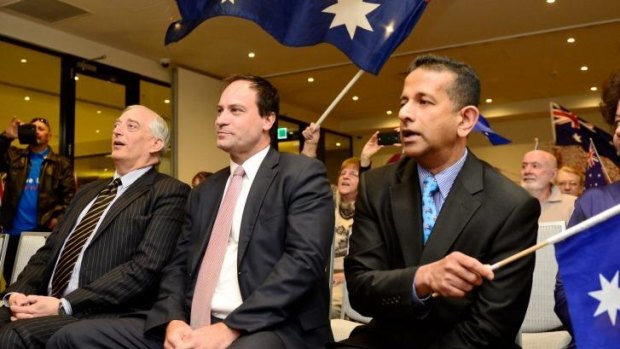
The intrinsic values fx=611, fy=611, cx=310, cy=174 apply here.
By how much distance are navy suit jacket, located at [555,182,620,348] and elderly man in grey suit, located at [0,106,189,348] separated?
1.40m

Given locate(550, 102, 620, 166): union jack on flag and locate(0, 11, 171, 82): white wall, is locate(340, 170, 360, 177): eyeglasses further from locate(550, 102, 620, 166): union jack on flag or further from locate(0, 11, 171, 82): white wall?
locate(0, 11, 171, 82): white wall

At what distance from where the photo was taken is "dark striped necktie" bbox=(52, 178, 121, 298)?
2.43m

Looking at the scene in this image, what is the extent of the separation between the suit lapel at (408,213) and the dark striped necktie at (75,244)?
1339mm

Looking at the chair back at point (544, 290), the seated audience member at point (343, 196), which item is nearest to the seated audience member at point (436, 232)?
the chair back at point (544, 290)

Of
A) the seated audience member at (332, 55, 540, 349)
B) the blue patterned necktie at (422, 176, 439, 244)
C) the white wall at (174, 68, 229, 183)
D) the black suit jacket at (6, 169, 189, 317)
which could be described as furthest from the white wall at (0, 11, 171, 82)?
the blue patterned necktie at (422, 176, 439, 244)

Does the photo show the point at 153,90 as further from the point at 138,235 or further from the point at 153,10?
the point at 138,235

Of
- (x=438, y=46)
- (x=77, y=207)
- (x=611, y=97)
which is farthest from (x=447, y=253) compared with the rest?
(x=438, y=46)

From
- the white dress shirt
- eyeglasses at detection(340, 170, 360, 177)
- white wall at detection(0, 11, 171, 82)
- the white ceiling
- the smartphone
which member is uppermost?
the white ceiling

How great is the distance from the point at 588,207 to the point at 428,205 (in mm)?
443

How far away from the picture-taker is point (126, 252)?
240 centimetres

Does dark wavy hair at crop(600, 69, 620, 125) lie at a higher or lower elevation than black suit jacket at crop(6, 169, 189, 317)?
higher

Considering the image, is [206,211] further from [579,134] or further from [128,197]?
[579,134]

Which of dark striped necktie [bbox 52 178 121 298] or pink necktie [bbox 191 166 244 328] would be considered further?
dark striped necktie [bbox 52 178 121 298]

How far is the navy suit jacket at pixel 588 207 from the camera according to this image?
1.66 m
